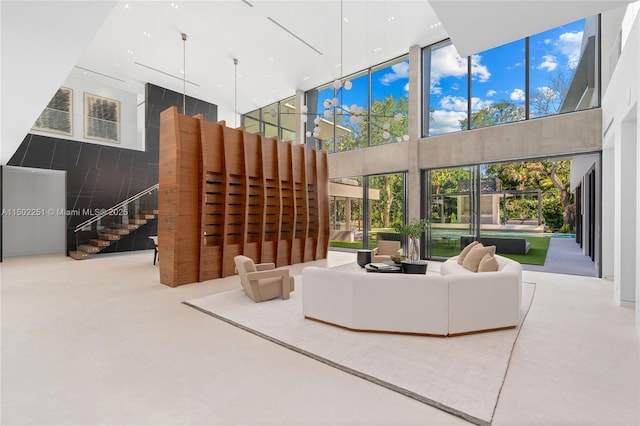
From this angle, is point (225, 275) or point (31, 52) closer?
point (31, 52)

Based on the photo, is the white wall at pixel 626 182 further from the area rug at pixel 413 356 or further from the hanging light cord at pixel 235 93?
the hanging light cord at pixel 235 93

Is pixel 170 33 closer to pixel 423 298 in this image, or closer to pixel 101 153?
pixel 101 153

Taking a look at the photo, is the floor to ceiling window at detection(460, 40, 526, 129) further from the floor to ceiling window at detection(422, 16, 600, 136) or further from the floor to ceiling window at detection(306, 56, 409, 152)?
the floor to ceiling window at detection(306, 56, 409, 152)

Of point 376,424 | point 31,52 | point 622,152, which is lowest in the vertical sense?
point 376,424

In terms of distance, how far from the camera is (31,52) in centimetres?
308

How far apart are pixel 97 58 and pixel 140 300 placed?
29.1ft

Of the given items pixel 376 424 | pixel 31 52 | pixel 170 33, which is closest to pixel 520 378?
pixel 376 424

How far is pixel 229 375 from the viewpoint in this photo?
3000mm

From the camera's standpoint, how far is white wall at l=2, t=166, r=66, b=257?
1075 cm

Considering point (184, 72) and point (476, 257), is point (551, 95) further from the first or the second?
point (184, 72)

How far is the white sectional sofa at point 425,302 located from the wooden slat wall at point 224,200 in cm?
380

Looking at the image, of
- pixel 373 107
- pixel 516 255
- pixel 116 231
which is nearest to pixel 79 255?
pixel 116 231

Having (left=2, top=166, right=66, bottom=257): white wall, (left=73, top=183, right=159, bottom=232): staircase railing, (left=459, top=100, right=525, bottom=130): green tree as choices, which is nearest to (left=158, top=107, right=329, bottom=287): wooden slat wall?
(left=459, top=100, right=525, bottom=130): green tree

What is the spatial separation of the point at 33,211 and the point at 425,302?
1327cm
